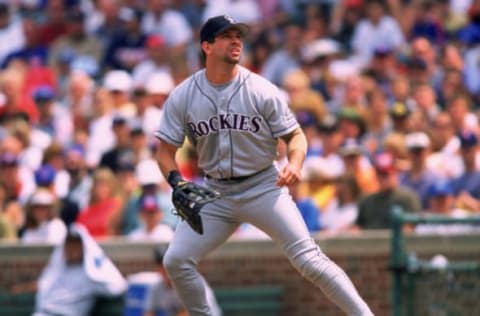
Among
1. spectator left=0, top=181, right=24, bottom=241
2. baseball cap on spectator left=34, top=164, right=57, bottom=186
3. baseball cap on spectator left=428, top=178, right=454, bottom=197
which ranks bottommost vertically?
spectator left=0, top=181, right=24, bottom=241

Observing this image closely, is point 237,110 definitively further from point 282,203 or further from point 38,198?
point 38,198

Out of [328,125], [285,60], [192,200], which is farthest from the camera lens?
[285,60]

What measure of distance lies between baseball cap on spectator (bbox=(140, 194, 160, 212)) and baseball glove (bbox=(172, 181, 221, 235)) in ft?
13.9

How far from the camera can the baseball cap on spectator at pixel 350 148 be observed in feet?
43.9

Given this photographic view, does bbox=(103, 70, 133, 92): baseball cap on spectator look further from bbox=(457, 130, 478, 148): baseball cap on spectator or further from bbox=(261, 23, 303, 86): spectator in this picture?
bbox=(457, 130, 478, 148): baseball cap on spectator

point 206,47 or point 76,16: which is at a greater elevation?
point 206,47

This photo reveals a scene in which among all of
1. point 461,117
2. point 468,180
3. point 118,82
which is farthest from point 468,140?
point 118,82

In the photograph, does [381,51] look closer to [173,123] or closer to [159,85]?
[159,85]

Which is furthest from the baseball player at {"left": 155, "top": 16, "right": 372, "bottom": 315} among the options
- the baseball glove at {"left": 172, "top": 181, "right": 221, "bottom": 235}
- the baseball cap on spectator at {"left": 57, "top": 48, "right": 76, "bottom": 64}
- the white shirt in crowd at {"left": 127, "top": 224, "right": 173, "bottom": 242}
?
the baseball cap on spectator at {"left": 57, "top": 48, "right": 76, "bottom": 64}

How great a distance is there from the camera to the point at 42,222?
1337 cm

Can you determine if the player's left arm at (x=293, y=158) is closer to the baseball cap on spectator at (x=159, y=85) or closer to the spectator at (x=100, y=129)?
the spectator at (x=100, y=129)

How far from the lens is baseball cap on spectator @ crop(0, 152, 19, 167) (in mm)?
14188

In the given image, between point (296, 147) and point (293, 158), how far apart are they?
12 centimetres

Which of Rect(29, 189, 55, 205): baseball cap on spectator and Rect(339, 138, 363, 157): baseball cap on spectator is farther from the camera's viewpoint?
Rect(339, 138, 363, 157): baseball cap on spectator
